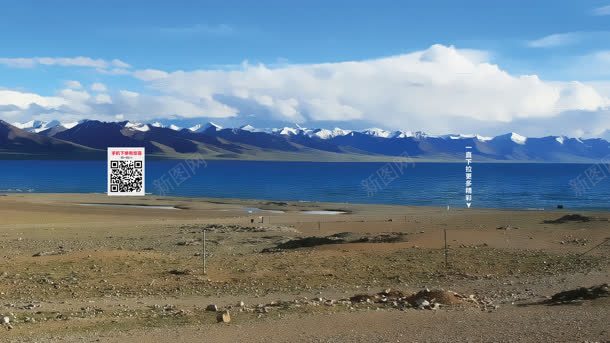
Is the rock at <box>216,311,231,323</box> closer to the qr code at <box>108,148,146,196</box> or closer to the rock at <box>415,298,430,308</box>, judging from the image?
the rock at <box>415,298,430,308</box>

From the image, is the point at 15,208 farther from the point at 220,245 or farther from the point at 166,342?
the point at 166,342

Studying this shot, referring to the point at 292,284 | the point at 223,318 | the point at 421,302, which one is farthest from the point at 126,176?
the point at 421,302

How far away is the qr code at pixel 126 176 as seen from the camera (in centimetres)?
2761

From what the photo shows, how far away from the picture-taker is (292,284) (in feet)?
75.7

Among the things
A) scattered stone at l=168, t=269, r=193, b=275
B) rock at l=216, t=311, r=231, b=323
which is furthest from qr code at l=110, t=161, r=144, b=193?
rock at l=216, t=311, r=231, b=323

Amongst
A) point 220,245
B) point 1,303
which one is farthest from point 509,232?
point 1,303

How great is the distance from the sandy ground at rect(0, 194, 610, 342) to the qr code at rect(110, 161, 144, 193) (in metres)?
2.98

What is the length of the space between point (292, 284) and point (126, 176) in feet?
33.3

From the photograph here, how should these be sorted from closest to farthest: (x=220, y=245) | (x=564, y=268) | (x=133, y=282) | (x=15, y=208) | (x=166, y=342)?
→ (x=166, y=342) < (x=133, y=282) < (x=564, y=268) < (x=220, y=245) < (x=15, y=208)

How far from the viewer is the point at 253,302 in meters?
20.0

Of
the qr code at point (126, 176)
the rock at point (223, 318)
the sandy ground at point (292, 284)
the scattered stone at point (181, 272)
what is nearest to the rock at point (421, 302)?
the sandy ground at point (292, 284)

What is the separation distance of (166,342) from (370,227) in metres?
37.4

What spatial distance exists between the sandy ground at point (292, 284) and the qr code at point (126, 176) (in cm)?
298

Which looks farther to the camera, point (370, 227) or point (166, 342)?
point (370, 227)
